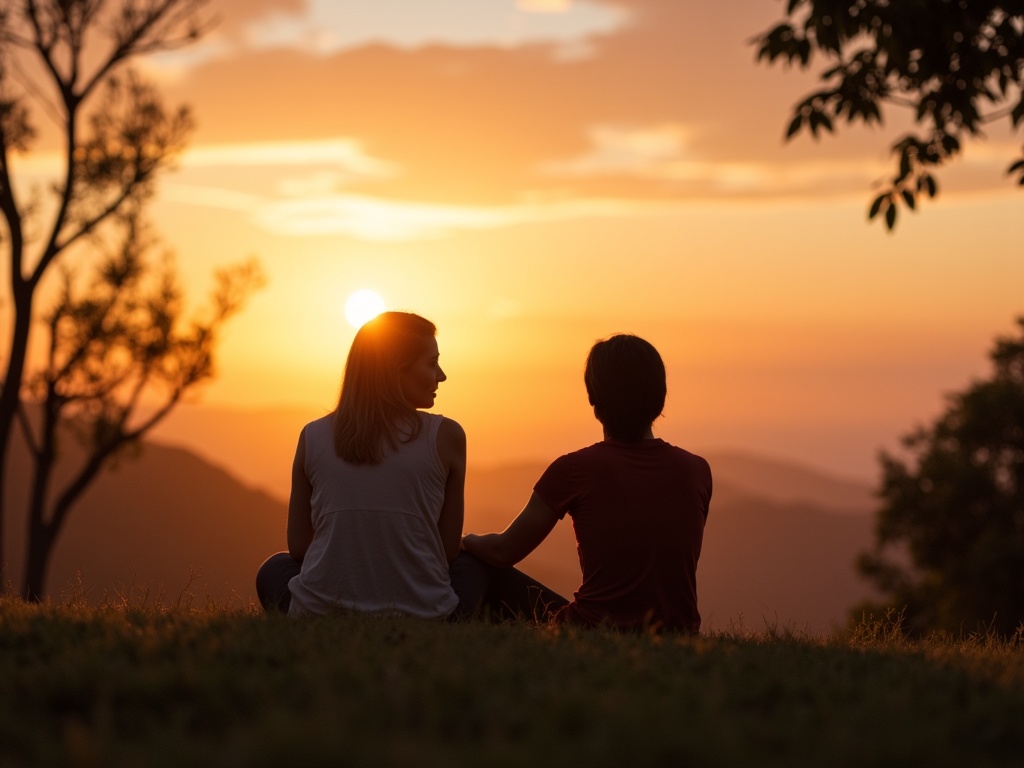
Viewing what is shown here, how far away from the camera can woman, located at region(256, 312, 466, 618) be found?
248 inches

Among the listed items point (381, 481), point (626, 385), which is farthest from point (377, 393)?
point (626, 385)

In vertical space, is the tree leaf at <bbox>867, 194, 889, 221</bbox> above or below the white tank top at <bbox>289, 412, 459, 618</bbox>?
above

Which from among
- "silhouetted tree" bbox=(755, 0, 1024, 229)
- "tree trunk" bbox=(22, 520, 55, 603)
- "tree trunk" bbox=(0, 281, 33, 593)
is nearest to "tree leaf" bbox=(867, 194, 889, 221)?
"silhouetted tree" bbox=(755, 0, 1024, 229)

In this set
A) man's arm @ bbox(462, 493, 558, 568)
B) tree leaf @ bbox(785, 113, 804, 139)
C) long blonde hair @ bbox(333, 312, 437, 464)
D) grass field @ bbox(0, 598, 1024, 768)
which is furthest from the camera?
tree leaf @ bbox(785, 113, 804, 139)

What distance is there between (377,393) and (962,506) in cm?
2775

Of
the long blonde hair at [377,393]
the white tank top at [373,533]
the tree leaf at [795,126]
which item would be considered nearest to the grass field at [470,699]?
the white tank top at [373,533]

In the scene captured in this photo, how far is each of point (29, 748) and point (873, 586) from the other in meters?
32.9

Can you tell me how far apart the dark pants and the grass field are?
136 cm

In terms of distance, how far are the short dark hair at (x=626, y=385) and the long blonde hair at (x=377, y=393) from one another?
42.7 inches

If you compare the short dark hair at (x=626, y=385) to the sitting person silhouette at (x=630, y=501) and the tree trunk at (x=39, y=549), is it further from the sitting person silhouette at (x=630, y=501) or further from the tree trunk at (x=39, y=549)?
the tree trunk at (x=39, y=549)

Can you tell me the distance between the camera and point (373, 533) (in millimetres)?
6312

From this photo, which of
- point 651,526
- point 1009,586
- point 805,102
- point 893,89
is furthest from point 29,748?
point 1009,586

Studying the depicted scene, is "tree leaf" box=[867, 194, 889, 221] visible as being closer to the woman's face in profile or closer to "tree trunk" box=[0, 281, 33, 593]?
the woman's face in profile

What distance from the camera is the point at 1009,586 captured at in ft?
93.1
